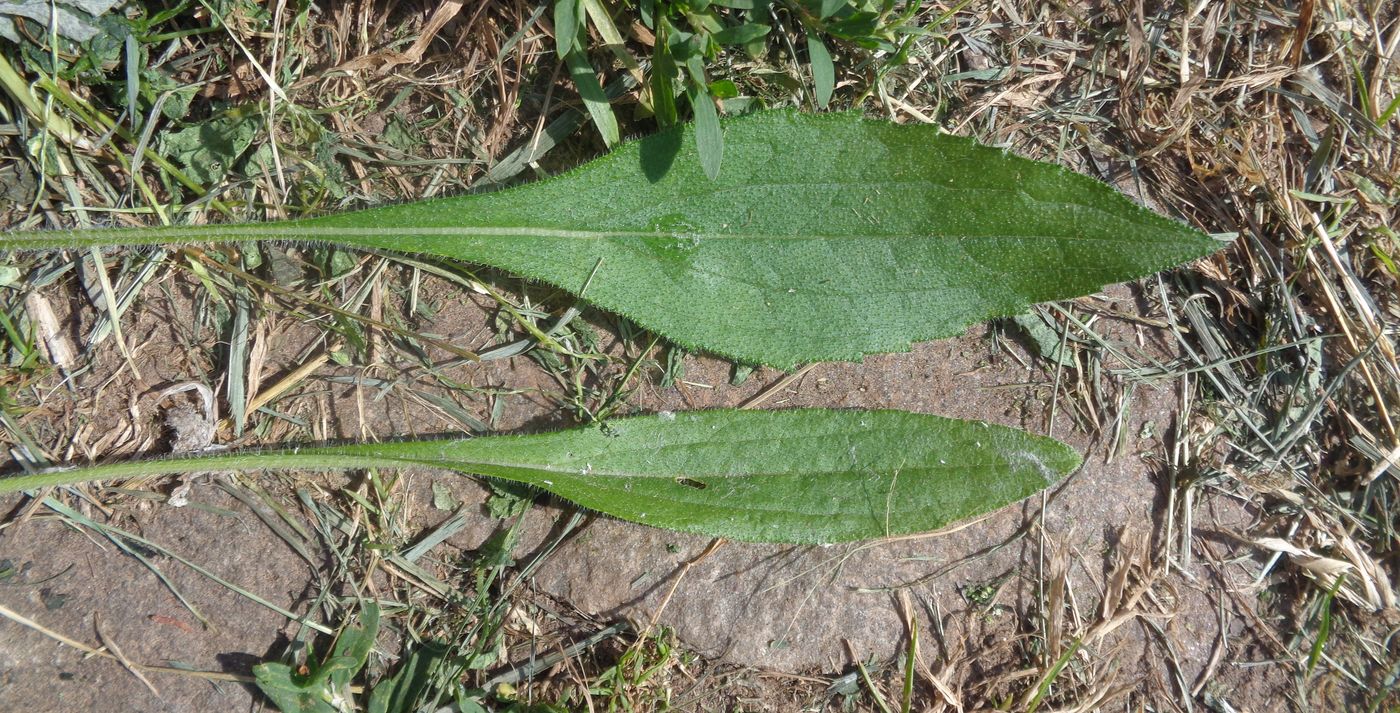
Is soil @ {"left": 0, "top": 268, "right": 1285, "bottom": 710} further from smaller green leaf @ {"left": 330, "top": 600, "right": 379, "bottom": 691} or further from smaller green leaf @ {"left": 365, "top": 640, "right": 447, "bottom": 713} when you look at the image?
smaller green leaf @ {"left": 365, "top": 640, "right": 447, "bottom": 713}

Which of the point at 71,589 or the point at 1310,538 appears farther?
the point at 1310,538


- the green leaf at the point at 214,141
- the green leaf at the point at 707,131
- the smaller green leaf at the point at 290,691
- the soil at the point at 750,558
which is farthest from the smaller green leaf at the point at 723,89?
the smaller green leaf at the point at 290,691

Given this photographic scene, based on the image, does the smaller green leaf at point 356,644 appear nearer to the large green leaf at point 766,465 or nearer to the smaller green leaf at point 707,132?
the large green leaf at point 766,465

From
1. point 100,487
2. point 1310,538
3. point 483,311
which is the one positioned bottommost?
point 1310,538

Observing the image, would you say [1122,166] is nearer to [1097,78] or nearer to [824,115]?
[1097,78]

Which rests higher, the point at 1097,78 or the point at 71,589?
the point at 1097,78

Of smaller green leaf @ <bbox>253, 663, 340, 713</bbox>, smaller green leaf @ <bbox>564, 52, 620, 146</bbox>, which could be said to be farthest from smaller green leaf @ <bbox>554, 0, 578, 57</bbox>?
smaller green leaf @ <bbox>253, 663, 340, 713</bbox>

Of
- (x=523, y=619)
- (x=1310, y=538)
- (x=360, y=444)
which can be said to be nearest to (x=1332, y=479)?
(x=1310, y=538)
